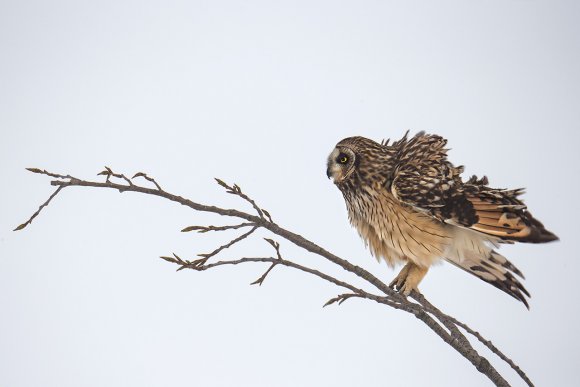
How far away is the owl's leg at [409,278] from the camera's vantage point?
215 centimetres

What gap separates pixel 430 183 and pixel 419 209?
0.11m

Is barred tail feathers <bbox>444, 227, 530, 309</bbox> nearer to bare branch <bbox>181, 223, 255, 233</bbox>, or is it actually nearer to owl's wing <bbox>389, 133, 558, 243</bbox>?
owl's wing <bbox>389, 133, 558, 243</bbox>

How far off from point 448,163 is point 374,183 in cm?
35

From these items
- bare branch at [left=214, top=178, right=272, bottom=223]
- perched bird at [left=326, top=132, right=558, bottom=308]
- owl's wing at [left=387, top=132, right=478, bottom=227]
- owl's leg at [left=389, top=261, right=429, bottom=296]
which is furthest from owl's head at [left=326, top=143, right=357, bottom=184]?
bare branch at [left=214, top=178, right=272, bottom=223]

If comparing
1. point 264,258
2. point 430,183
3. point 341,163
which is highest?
point 341,163

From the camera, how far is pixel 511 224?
1753mm

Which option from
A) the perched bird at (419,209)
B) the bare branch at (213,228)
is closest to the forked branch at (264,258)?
the bare branch at (213,228)

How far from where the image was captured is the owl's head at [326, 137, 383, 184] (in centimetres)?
219

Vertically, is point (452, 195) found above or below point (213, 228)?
above

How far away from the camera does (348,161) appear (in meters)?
2.19

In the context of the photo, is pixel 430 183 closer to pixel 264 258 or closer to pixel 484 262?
pixel 484 262

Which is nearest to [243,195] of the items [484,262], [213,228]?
[213,228]

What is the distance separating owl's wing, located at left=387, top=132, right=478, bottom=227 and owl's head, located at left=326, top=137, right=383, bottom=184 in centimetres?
11

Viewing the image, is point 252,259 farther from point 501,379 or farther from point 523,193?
point 523,193
